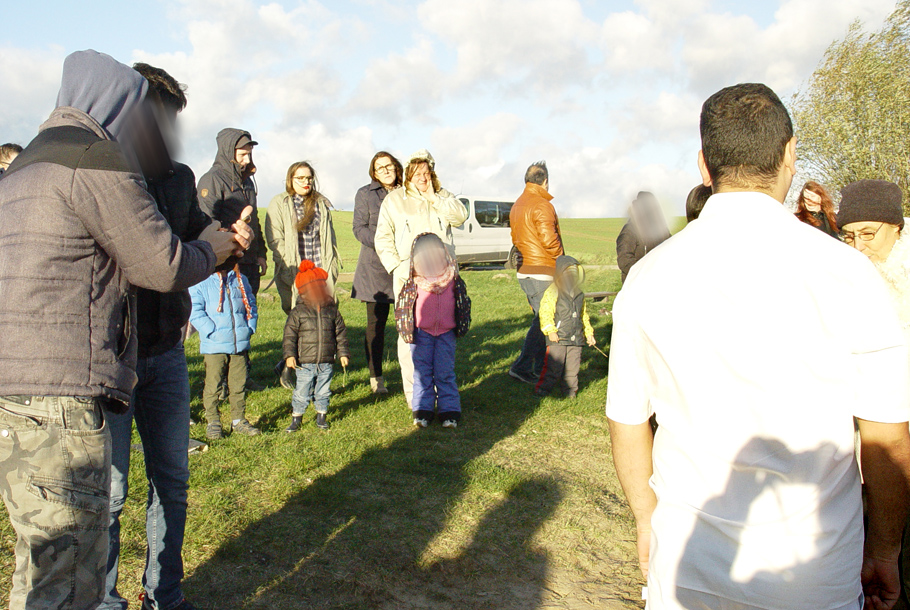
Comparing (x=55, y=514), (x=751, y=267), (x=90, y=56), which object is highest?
(x=90, y=56)

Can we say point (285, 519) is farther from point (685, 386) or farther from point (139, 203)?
point (685, 386)

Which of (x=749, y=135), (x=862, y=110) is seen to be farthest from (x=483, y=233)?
(x=749, y=135)

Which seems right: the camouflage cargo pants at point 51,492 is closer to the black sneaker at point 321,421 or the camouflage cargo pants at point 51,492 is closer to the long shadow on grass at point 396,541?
the long shadow on grass at point 396,541

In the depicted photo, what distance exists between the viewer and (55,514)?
190 cm

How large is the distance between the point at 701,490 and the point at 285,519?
305 cm

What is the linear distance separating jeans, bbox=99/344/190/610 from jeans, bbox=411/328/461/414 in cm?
307

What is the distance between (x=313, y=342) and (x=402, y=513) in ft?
6.15

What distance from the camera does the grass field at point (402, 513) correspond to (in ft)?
11.1

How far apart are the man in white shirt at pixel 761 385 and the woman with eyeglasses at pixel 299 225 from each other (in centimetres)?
518

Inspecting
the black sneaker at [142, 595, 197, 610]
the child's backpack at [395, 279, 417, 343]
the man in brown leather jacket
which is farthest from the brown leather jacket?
the black sneaker at [142, 595, 197, 610]

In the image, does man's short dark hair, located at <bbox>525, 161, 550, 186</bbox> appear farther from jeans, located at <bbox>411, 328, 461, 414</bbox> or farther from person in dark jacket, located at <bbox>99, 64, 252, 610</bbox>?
person in dark jacket, located at <bbox>99, 64, 252, 610</bbox>

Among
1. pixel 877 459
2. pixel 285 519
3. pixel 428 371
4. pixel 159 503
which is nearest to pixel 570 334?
pixel 428 371

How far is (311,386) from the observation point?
570 cm

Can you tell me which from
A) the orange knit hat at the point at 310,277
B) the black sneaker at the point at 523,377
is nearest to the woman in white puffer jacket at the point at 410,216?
the orange knit hat at the point at 310,277
